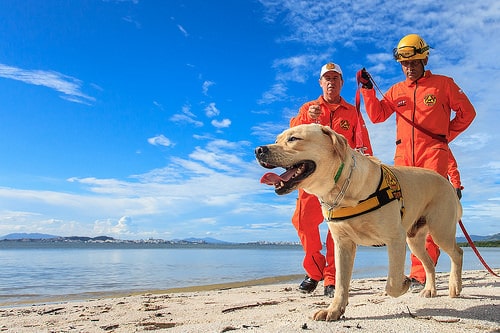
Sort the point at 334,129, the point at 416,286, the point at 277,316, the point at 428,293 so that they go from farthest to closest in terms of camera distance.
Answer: the point at 334,129 → the point at 416,286 → the point at 428,293 → the point at 277,316

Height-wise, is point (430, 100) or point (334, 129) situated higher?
point (430, 100)

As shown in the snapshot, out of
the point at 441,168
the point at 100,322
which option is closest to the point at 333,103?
the point at 441,168

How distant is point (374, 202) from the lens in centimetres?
340

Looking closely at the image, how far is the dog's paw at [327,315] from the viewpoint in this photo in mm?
3340

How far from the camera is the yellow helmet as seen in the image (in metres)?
5.38

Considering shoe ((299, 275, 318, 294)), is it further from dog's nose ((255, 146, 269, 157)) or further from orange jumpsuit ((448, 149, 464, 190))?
dog's nose ((255, 146, 269, 157))

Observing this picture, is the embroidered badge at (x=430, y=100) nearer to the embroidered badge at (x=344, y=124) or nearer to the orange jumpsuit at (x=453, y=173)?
the orange jumpsuit at (x=453, y=173)

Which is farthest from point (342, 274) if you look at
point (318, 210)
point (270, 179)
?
point (318, 210)

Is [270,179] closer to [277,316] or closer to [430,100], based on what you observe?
[277,316]

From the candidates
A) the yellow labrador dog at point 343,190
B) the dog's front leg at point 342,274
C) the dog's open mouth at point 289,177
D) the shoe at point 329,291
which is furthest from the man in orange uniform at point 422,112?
the dog's open mouth at point 289,177

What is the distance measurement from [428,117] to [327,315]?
10.4 ft

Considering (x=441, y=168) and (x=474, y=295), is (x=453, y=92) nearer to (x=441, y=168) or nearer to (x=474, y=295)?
(x=441, y=168)

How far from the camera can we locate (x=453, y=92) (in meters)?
5.39

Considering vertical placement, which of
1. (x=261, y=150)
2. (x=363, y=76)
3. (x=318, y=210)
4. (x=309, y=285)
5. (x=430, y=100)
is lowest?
(x=309, y=285)
